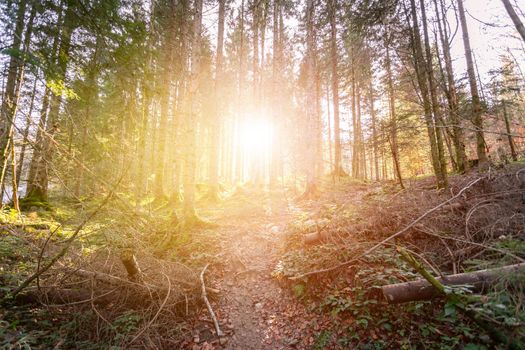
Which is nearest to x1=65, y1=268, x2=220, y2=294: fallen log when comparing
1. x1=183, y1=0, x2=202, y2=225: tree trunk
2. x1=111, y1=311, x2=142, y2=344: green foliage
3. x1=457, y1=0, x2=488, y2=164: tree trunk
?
x1=111, y1=311, x2=142, y2=344: green foliage

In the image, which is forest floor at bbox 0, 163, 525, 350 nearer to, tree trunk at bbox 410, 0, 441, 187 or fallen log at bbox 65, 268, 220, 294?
fallen log at bbox 65, 268, 220, 294

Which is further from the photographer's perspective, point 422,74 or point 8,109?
point 422,74

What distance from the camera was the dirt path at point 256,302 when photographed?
3299 millimetres

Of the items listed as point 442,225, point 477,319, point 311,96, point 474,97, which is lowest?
point 477,319

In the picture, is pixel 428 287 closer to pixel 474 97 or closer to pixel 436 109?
pixel 436 109

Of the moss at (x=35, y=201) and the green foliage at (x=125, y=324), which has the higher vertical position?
the moss at (x=35, y=201)

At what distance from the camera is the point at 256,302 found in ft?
13.8

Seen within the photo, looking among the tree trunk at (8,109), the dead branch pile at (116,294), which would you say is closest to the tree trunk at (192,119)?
the dead branch pile at (116,294)

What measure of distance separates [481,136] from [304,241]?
10.5 meters

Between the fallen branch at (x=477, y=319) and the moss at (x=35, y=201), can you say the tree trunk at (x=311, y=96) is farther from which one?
the moss at (x=35, y=201)

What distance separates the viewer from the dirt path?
3.30m

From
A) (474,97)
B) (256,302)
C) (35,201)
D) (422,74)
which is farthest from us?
(474,97)

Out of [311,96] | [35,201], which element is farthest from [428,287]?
[35,201]

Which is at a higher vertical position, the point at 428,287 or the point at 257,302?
Answer: the point at 428,287
